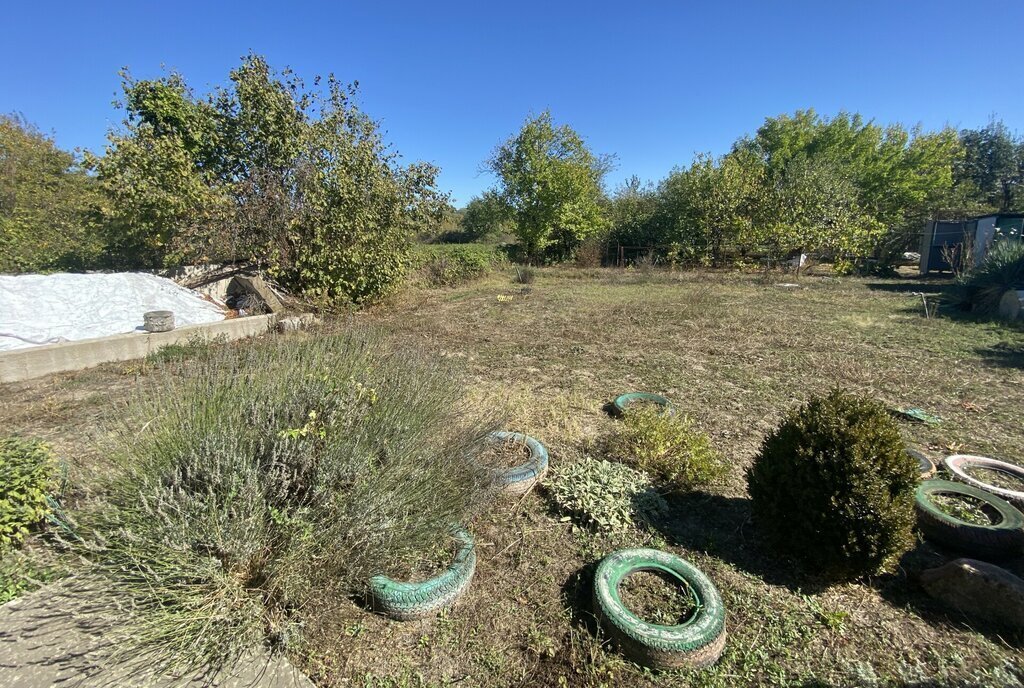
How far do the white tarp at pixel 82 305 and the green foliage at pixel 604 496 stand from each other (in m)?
7.25

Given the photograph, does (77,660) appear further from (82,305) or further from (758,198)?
(758,198)

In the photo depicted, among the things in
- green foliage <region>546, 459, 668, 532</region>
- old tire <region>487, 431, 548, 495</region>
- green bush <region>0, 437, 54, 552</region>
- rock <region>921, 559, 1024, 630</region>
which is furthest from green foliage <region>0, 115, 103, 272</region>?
rock <region>921, 559, 1024, 630</region>

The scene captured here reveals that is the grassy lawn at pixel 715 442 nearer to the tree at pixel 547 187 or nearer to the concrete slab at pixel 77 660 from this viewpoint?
the concrete slab at pixel 77 660

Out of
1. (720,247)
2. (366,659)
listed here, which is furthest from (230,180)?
(720,247)

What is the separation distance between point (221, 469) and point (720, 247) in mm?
18853

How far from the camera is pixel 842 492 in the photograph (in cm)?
195

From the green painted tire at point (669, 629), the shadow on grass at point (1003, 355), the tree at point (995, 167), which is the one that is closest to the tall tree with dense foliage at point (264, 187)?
the green painted tire at point (669, 629)

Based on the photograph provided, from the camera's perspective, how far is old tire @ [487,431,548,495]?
2.61 m

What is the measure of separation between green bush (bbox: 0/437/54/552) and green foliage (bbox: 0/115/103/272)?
9432 mm

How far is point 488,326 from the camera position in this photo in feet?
26.8

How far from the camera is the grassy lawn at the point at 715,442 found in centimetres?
167

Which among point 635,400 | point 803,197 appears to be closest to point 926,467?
point 635,400

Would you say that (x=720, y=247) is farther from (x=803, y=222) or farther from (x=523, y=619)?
A: (x=523, y=619)

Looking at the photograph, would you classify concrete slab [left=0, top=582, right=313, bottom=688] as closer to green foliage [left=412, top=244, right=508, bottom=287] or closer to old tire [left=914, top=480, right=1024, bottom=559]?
old tire [left=914, top=480, right=1024, bottom=559]
